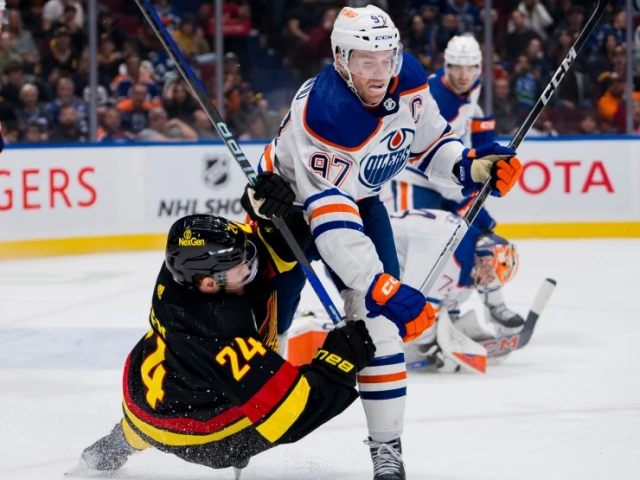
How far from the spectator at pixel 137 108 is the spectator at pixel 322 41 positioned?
1112mm

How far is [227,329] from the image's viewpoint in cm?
253

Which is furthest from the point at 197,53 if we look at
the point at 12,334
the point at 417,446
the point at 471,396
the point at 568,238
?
the point at 417,446

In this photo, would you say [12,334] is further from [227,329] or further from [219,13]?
[219,13]

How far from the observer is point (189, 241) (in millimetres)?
2557

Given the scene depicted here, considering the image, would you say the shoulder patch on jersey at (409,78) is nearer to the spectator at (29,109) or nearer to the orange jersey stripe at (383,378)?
the orange jersey stripe at (383,378)

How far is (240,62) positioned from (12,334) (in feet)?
11.2

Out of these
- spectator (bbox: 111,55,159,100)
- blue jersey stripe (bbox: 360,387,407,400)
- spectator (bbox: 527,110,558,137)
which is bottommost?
spectator (bbox: 527,110,558,137)

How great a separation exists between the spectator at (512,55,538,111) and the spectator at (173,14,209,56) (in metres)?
2.06

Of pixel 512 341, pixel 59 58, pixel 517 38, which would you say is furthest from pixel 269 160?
pixel 517 38

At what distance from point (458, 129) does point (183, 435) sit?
254 cm

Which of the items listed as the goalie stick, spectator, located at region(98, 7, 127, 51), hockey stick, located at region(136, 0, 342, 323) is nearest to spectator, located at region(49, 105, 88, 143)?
spectator, located at region(98, 7, 127, 51)

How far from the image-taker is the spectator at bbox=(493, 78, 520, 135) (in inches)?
308

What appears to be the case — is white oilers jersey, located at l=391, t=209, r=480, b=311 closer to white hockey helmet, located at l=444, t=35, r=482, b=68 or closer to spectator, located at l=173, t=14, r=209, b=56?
white hockey helmet, located at l=444, t=35, r=482, b=68

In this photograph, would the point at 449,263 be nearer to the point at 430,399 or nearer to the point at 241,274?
the point at 430,399
